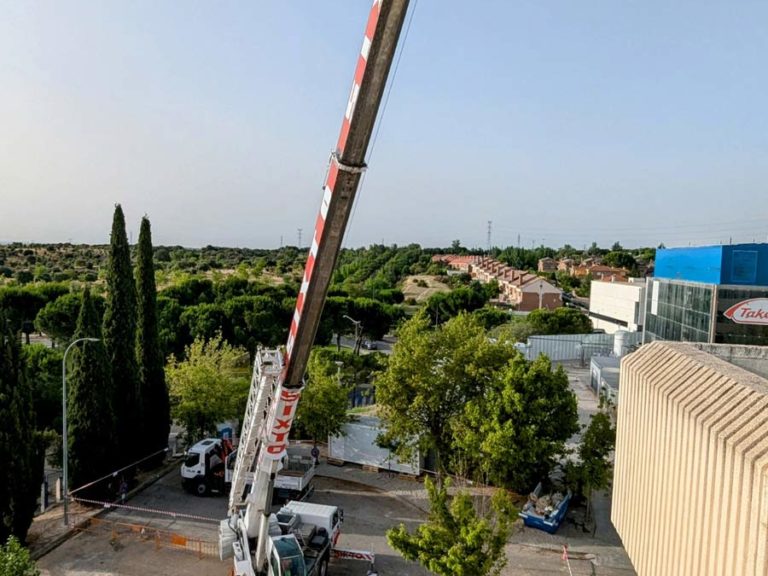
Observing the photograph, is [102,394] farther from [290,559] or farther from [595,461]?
[595,461]

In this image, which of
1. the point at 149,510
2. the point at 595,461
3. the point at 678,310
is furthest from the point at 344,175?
the point at 678,310

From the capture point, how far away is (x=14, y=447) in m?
16.3

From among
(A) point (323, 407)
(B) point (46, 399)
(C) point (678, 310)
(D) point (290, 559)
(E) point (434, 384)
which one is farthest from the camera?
(C) point (678, 310)

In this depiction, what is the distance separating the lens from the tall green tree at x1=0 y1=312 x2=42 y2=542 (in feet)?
52.7

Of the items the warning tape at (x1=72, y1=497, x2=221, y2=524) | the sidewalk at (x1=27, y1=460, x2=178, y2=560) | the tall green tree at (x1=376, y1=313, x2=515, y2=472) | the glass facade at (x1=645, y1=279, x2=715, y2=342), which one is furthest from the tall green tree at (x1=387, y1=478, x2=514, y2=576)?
the glass facade at (x1=645, y1=279, x2=715, y2=342)

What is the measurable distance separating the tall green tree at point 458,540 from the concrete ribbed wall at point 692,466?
2.99 metres

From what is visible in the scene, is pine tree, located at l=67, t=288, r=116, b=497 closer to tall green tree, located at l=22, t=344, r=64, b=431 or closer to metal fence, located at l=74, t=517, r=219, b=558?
metal fence, located at l=74, t=517, r=219, b=558

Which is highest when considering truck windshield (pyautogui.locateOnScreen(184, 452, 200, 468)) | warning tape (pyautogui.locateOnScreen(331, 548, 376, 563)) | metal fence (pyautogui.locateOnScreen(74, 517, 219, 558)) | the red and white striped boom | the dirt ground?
the red and white striped boom

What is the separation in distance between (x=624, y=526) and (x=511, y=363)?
7586mm

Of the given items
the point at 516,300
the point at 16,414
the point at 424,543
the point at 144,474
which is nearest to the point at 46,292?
the point at 144,474

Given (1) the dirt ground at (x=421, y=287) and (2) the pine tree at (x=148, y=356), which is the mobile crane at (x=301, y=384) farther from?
(1) the dirt ground at (x=421, y=287)

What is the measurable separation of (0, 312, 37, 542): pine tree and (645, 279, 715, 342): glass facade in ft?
111

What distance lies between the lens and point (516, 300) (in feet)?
272

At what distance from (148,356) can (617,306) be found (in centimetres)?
5040
